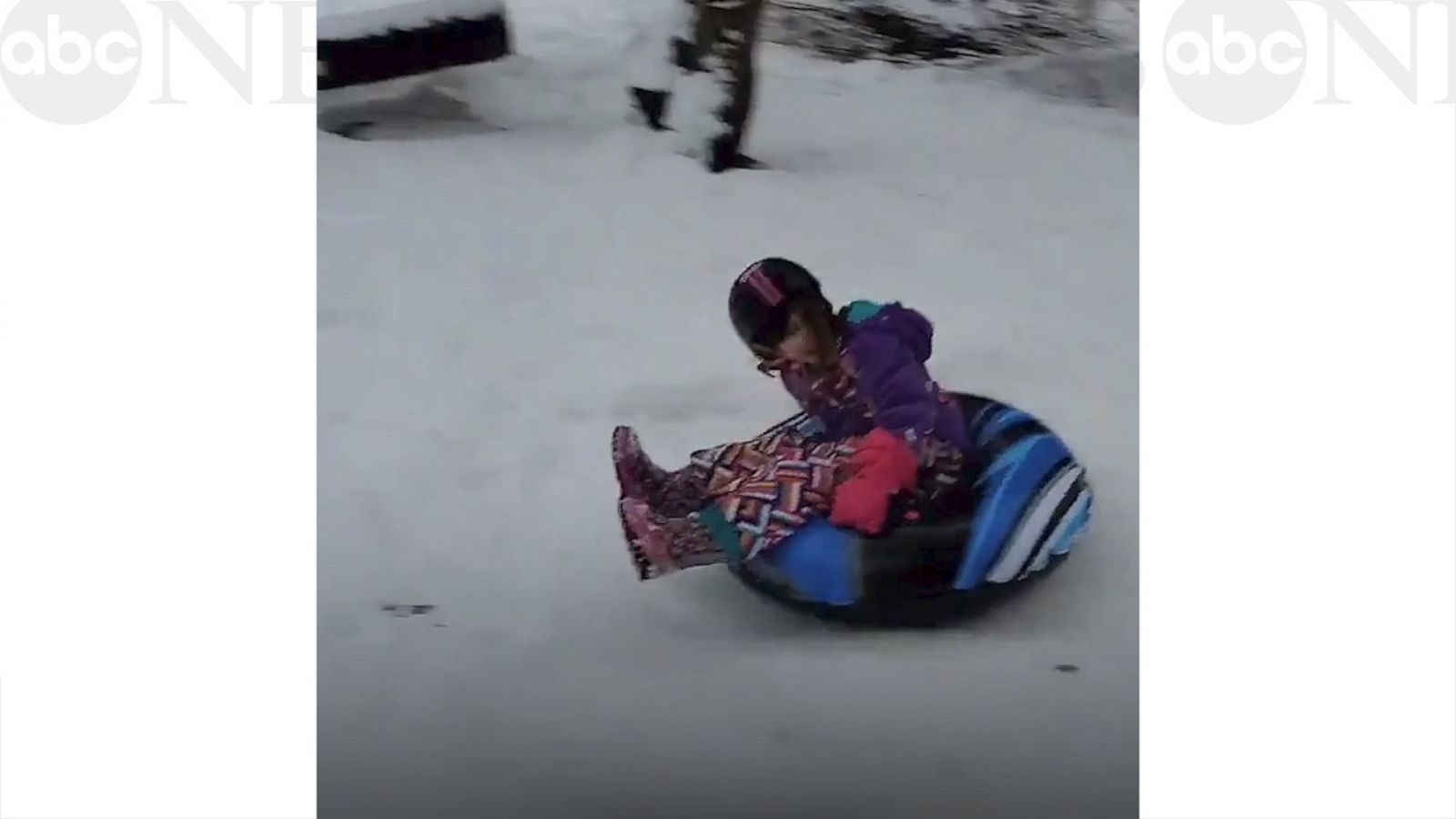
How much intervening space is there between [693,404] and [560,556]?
0.74 feet

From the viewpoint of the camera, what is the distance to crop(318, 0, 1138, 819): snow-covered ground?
1.30m

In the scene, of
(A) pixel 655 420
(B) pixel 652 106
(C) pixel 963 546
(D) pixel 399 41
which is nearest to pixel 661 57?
(B) pixel 652 106

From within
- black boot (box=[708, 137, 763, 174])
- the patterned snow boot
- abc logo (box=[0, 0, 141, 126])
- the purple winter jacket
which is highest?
abc logo (box=[0, 0, 141, 126])

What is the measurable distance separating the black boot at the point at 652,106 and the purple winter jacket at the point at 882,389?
32 cm

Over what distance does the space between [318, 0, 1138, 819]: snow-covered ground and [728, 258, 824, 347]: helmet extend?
0.07 ft

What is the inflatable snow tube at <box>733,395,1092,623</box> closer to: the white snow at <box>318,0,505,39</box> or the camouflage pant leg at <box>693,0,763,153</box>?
the camouflage pant leg at <box>693,0,763,153</box>

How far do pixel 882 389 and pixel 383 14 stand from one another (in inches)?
28.7

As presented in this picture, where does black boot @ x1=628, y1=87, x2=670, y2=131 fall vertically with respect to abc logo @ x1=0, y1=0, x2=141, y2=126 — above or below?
below

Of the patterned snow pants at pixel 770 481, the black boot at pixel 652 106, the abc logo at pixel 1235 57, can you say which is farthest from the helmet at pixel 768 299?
the abc logo at pixel 1235 57

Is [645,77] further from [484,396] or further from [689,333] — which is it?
[484,396]

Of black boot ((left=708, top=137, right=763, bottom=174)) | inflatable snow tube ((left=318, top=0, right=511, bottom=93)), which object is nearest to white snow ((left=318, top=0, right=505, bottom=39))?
inflatable snow tube ((left=318, top=0, right=511, bottom=93))

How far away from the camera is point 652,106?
1348mm

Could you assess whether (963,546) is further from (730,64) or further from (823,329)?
(730,64)

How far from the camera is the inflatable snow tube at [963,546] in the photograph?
1.30 m
